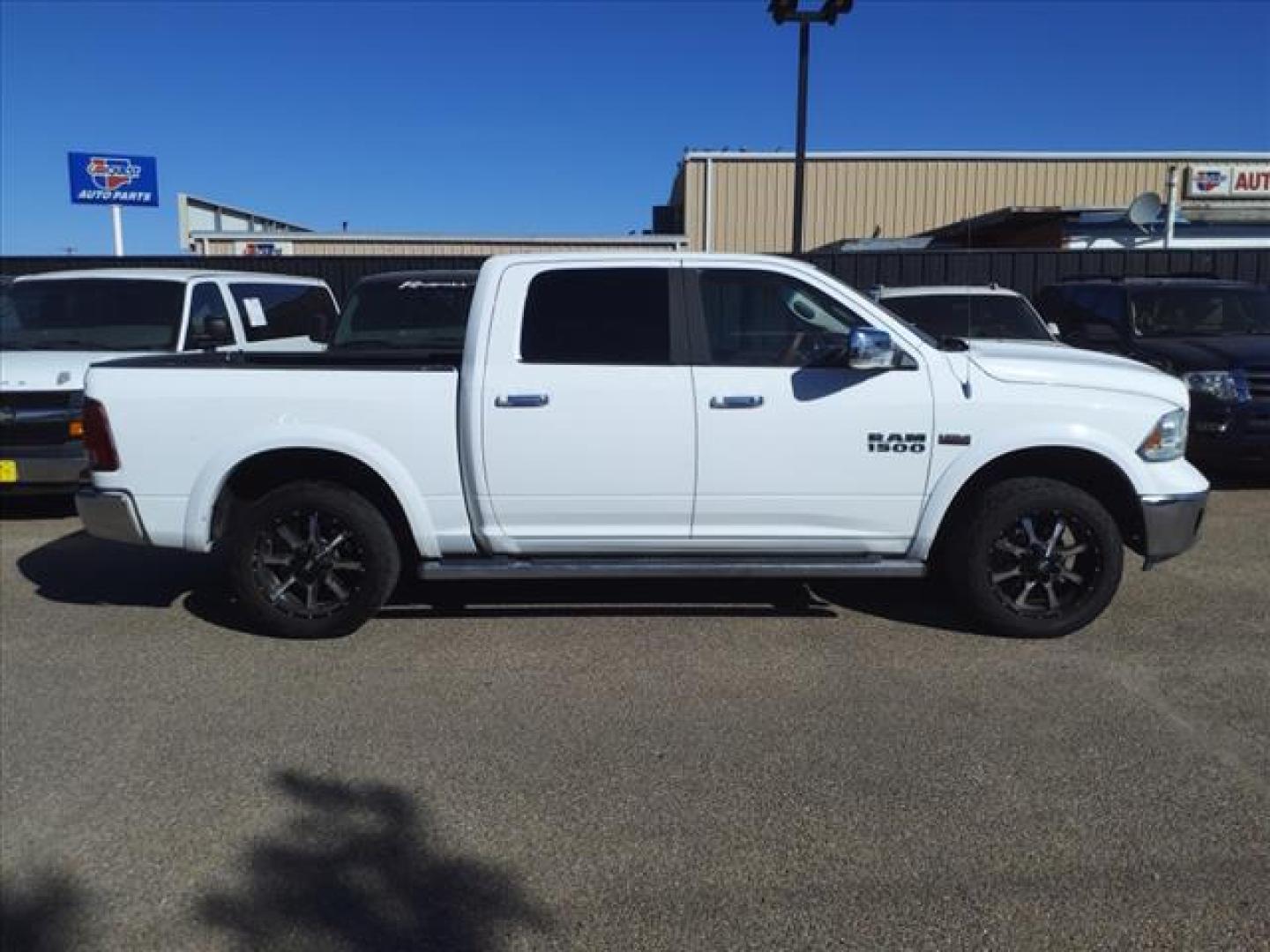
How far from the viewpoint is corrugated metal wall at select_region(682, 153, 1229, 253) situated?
82.5ft

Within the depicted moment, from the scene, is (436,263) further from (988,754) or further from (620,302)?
(988,754)

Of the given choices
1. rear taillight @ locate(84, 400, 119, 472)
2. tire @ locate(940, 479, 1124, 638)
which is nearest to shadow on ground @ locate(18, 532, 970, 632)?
tire @ locate(940, 479, 1124, 638)

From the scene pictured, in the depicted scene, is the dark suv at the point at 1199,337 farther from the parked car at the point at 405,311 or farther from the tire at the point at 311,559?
the tire at the point at 311,559

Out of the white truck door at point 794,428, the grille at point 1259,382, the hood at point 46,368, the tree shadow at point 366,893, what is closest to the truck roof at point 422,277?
the hood at point 46,368

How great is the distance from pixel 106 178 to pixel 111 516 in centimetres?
1842

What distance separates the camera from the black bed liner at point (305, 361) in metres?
4.96

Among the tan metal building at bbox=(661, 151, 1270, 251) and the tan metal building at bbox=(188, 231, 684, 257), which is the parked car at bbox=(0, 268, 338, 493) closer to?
the tan metal building at bbox=(188, 231, 684, 257)

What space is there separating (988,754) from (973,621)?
1.39 metres

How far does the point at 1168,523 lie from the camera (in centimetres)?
489

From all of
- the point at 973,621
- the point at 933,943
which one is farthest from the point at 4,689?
the point at 973,621

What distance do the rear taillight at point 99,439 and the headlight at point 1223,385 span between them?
25.2ft

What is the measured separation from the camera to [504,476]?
4914 mm

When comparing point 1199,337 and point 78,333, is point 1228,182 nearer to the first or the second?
point 1199,337

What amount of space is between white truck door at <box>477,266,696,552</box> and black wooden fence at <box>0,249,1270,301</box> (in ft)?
33.5
